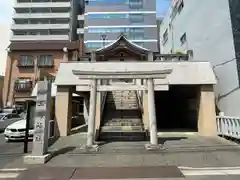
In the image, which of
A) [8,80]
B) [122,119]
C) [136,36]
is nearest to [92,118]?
[122,119]

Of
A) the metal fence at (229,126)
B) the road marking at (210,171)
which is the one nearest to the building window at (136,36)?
the metal fence at (229,126)

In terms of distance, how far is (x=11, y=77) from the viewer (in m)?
34.2

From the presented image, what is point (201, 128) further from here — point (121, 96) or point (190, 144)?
point (121, 96)

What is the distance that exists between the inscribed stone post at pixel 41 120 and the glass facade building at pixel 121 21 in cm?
3944

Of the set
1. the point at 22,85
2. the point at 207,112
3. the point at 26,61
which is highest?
the point at 26,61

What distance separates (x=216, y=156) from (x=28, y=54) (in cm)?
3378

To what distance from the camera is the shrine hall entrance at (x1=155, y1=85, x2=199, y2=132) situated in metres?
14.5

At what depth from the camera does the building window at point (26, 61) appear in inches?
1332

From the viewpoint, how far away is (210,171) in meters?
5.70

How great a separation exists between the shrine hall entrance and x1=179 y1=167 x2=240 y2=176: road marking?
828 cm

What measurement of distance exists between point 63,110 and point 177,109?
1041cm

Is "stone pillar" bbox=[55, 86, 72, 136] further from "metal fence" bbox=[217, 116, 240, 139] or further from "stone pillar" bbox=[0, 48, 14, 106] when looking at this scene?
"stone pillar" bbox=[0, 48, 14, 106]

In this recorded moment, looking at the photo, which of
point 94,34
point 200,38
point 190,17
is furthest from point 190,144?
point 94,34

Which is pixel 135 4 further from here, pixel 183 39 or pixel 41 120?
pixel 41 120
